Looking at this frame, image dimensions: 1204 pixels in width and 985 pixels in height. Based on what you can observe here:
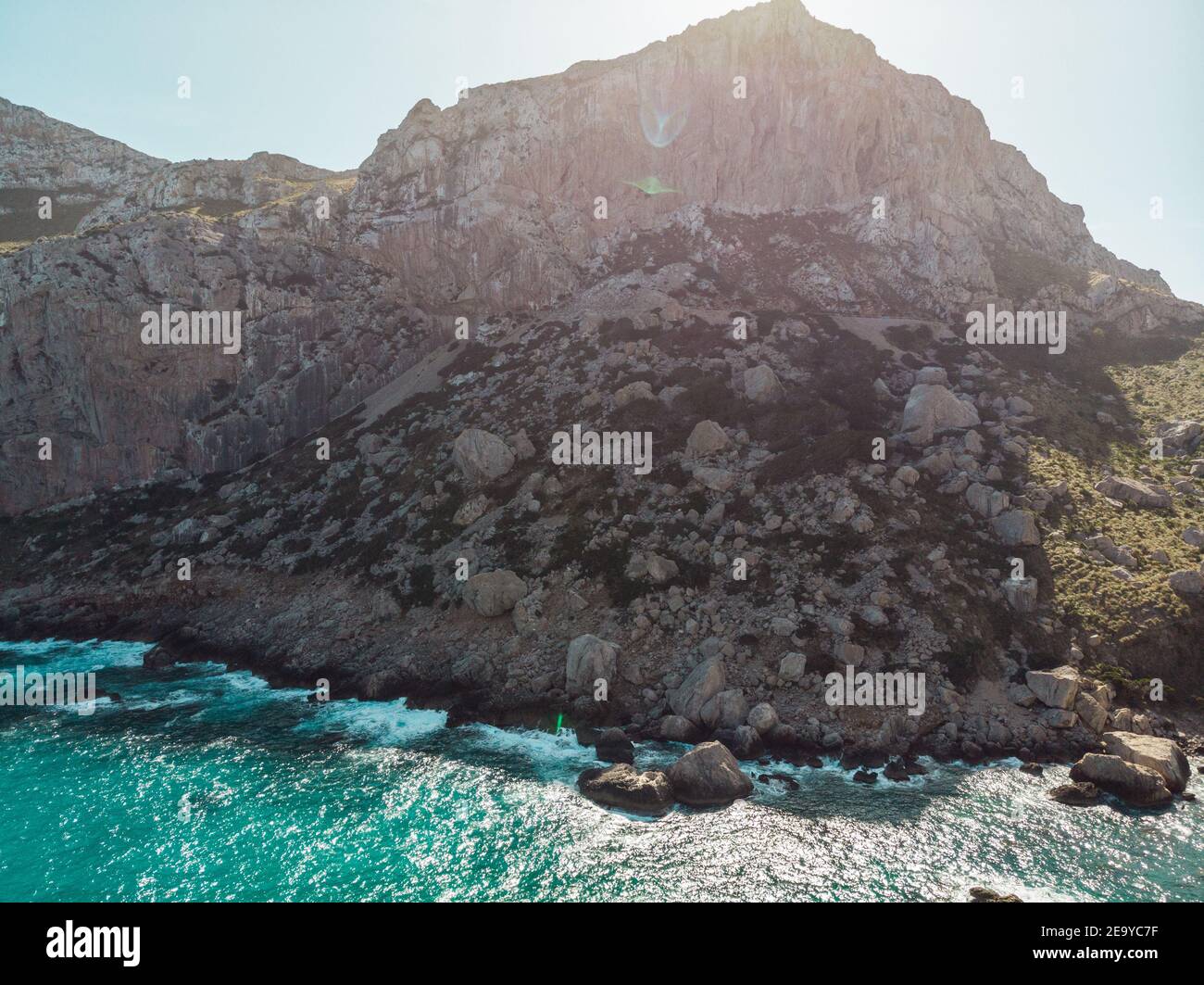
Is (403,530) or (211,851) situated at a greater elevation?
(403,530)

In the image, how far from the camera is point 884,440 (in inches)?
2094

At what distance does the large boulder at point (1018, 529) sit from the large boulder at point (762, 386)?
22.9 metres

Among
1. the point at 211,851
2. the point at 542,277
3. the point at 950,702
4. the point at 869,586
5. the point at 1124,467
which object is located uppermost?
the point at 542,277

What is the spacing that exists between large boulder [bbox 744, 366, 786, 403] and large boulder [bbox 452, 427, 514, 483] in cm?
2374

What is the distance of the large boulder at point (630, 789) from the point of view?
29656 millimetres

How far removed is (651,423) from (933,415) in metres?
24.1

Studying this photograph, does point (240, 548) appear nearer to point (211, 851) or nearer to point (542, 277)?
point (211, 851)

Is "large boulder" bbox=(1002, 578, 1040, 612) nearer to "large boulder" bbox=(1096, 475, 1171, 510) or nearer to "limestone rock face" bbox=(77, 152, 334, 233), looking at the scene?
"large boulder" bbox=(1096, 475, 1171, 510)

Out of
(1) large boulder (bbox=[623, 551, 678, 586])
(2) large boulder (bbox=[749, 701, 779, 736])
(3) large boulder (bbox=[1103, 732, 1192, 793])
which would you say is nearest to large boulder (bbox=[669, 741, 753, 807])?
(2) large boulder (bbox=[749, 701, 779, 736])

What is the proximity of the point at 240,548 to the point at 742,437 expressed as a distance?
47411 millimetres

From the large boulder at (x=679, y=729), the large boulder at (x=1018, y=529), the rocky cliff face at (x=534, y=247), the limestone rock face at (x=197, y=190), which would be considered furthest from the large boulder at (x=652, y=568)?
the limestone rock face at (x=197, y=190)

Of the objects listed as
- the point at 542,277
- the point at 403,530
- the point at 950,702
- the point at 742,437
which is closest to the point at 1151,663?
the point at 950,702

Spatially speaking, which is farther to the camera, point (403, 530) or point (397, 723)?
point (403, 530)

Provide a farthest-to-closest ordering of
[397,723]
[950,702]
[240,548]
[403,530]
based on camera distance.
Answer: [240,548] < [403,530] < [397,723] < [950,702]
